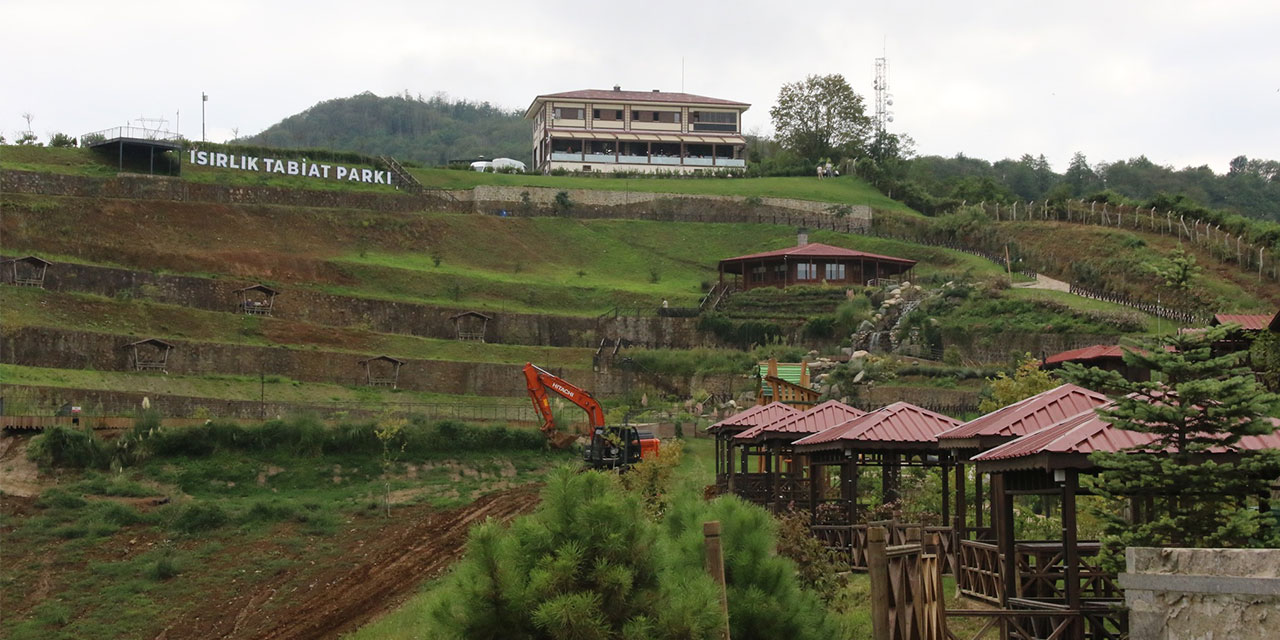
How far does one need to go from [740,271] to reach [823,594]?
200 feet

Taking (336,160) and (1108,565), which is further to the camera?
(336,160)

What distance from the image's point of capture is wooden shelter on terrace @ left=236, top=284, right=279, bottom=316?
67000 millimetres

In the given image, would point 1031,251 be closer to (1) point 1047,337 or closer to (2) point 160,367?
(1) point 1047,337

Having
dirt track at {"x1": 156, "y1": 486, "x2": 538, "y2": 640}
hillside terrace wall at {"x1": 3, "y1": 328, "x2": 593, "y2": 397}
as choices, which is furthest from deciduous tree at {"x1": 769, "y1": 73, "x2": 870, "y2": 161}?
dirt track at {"x1": 156, "y1": 486, "x2": 538, "y2": 640}

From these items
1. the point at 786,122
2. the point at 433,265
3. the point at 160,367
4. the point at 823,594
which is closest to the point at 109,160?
the point at 433,265

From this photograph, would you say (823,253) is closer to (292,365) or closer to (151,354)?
(292,365)

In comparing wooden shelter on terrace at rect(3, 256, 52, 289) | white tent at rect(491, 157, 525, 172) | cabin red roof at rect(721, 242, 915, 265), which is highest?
white tent at rect(491, 157, 525, 172)

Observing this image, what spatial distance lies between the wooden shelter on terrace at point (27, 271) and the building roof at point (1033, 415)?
53140 millimetres

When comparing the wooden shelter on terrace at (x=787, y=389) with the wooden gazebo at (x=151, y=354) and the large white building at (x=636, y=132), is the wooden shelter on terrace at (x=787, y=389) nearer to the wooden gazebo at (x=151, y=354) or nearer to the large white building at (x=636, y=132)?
the wooden gazebo at (x=151, y=354)

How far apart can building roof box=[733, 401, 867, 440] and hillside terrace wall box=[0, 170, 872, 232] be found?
5996cm

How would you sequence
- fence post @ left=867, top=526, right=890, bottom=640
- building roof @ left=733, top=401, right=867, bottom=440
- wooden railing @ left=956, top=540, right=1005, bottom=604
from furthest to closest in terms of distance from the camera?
1. building roof @ left=733, top=401, right=867, bottom=440
2. wooden railing @ left=956, top=540, right=1005, bottom=604
3. fence post @ left=867, top=526, right=890, bottom=640

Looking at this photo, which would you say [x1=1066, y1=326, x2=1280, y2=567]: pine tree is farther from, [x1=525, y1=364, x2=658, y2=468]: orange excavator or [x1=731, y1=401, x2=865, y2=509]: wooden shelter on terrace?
[x1=525, y1=364, x2=658, y2=468]: orange excavator

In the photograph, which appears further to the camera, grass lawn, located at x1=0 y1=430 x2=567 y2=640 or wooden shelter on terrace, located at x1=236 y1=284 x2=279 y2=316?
wooden shelter on terrace, located at x1=236 y1=284 x2=279 y2=316

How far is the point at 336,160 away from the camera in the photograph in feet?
311
